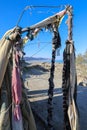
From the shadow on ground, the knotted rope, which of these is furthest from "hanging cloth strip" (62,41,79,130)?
the shadow on ground

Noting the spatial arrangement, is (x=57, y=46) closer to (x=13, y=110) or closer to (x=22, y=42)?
(x=22, y=42)

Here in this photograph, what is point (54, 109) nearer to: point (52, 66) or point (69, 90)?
point (52, 66)

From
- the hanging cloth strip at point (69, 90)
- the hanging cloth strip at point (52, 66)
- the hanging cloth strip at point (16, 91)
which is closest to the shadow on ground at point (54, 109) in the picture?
the hanging cloth strip at point (52, 66)

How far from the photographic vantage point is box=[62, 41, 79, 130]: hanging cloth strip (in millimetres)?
7016

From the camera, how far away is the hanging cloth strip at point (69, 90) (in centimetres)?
702

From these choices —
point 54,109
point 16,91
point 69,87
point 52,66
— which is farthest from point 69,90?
point 54,109

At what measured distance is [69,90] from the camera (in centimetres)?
717

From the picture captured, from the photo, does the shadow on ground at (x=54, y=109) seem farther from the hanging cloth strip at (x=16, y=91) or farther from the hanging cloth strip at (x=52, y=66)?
the hanging cloth strip at (x=16, y=91)

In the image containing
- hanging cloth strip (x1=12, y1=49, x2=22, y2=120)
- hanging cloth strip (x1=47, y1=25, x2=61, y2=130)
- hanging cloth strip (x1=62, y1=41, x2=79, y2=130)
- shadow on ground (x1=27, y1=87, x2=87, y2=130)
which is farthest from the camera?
shadow on ground (x1=27, y1=87, x2=87, y2=130)

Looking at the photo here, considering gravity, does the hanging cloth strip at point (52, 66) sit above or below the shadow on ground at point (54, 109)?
above

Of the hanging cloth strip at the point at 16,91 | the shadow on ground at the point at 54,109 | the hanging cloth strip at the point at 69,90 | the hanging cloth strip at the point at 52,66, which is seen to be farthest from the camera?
the shadow on ground at the point at 54,109

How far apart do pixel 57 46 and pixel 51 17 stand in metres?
0.68

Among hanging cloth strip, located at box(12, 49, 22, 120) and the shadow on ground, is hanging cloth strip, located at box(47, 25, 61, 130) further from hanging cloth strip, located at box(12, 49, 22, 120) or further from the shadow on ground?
hanging cloth strip, located at box(12, 49, 22, 120)

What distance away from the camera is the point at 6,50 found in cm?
645
